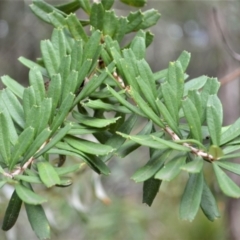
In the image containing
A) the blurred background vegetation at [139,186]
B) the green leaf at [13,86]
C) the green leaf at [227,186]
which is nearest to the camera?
the green leaf at [227,186]

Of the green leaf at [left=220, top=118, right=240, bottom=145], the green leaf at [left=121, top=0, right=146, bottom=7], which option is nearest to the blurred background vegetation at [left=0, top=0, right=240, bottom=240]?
the green leaf at [left=121, top=0, right=146, bottom=7]

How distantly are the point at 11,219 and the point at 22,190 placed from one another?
0.16 ft

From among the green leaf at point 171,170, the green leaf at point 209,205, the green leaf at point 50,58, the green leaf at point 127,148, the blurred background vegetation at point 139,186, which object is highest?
the green leaf at point 50,58

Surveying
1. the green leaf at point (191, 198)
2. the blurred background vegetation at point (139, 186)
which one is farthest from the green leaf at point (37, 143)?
the blurred background vegetation at point (139, 186)

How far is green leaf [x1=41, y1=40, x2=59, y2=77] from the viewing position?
0.34m

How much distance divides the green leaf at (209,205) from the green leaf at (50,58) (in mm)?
171

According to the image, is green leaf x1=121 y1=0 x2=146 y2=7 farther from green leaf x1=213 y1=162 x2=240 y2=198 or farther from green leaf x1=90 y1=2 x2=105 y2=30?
green leaf x1=213 y1=162 x2=240 y2=198

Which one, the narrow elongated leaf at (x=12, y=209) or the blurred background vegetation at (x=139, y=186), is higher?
the narrow elongated leaf at (x=12, y=209)

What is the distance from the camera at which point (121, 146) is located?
294mm

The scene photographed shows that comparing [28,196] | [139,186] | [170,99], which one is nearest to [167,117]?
[170,99]

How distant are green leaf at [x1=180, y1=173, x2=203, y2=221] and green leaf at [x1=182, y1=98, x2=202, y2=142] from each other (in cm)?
3

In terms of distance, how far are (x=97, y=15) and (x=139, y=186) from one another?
1.77 meters

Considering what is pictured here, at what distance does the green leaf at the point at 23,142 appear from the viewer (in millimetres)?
263

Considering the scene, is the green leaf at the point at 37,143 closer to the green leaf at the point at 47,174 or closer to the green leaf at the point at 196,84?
the green leaf at the point at 47,174
